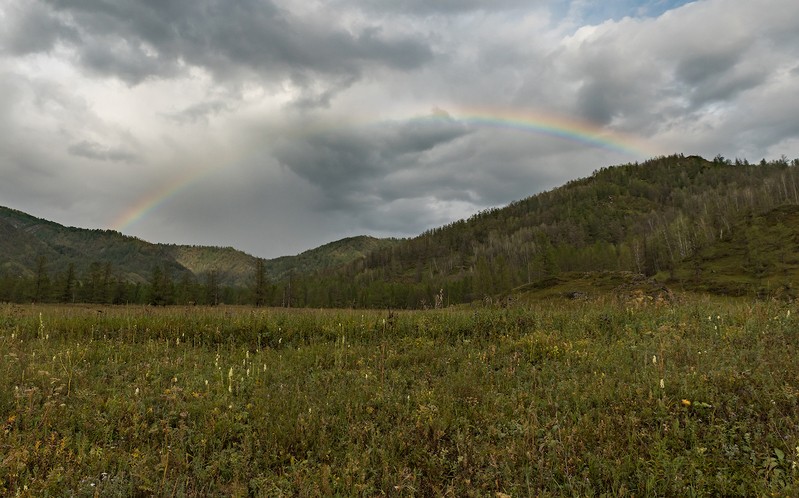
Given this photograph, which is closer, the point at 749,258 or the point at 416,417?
the point at 416,417

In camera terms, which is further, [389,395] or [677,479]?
[389,395]

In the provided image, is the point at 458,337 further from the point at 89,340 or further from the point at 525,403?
the point at 89,340

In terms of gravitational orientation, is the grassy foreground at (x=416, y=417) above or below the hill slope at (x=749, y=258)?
below

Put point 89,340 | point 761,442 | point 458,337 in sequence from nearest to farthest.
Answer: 1. point 761,442
2. point 89,340
3. point 458,337

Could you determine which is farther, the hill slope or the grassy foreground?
the hill slope

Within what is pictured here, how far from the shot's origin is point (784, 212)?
384 ft

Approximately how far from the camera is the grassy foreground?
4.46 metres

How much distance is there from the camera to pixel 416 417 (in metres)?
5.86

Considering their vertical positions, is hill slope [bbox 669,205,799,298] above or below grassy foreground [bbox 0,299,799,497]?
above

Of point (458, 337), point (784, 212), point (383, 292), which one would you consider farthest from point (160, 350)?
point (784, 212)

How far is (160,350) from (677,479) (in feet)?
31.3

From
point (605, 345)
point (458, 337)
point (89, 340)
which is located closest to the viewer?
point (605, 345)

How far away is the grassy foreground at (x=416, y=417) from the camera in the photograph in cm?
446

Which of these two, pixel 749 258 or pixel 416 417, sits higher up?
pixel 749 258
